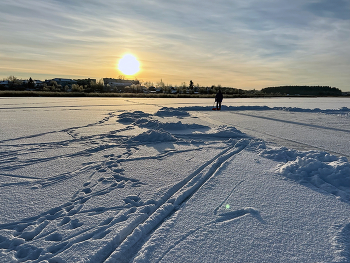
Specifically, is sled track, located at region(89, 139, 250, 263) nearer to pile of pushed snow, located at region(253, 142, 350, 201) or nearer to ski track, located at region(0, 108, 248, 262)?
ski track, located at region(0, 108, 248, 262)

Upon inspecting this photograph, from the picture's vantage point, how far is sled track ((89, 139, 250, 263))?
216cm

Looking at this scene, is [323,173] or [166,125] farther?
[166,125]

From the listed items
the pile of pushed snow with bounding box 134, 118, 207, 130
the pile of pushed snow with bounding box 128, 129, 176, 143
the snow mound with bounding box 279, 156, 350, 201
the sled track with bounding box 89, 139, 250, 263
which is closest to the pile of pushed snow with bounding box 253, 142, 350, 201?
the snow mound with bounding box 279, 156, 350, 201

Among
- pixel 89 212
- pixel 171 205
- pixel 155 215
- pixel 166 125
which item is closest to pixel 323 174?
pixel 171 205

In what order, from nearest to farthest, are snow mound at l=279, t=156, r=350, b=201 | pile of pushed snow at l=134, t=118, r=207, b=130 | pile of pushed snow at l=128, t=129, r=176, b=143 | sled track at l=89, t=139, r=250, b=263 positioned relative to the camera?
sled track at l=89, t=139, r=250, b=263, snow mound at l=279, t=156, r=350, b=201, pile of pushed snow at l=128, t=129, r=176, b=143, pile of pushed snow at l=134, t=118, r=207, b=130

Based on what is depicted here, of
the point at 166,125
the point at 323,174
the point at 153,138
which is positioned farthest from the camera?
the point at 166,125

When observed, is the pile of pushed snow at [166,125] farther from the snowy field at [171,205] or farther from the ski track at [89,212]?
the ski track at [89,212]

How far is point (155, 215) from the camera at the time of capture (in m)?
2.73

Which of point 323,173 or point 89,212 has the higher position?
point 323,173

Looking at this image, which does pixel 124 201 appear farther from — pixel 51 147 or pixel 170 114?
pixel 170 114

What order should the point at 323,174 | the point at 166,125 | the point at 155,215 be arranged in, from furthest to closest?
Answer: the point at 166,125
the point at 323,174
the point at 155,215

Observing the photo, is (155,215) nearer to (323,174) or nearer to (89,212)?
(89,212)

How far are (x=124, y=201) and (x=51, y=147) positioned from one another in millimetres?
3611

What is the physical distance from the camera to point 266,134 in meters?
8.03
